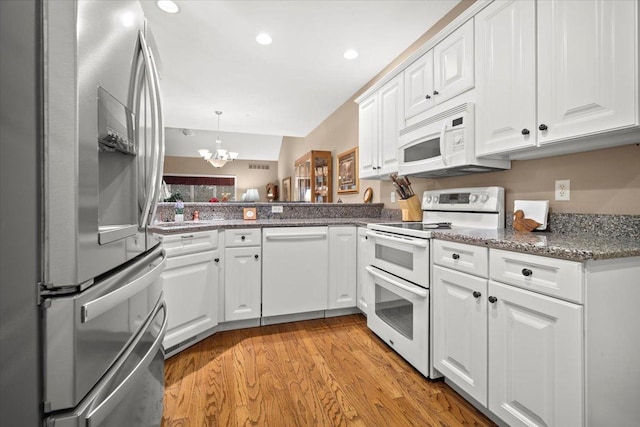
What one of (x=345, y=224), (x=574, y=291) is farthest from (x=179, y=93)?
(x=574, y=291)

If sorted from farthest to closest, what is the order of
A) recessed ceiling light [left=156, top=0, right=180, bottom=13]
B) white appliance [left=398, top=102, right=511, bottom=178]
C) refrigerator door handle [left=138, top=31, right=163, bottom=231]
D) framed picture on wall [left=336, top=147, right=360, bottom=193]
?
framed picture on wall [left=336, top=147, right=360, bottom=193], recessed ceiling light [left=156, top=0, right=180, bottom=13], white appliance [left=398, top=102, right=511, bottom=178], refrigerator door handle [left=138, top=31, right=163, bottom=231]

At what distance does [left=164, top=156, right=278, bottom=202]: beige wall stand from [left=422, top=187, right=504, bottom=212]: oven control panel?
7606 millimetres

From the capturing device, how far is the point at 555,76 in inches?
57.3

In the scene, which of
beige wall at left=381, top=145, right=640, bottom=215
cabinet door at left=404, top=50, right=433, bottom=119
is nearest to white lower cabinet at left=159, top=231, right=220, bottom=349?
cabinet door at left=404, top=50, right=433, bottom=119

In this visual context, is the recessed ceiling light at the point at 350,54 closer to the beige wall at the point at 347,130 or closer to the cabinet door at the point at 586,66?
the beige wall at the point at 347,130

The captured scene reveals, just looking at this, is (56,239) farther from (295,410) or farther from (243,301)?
(243,301)

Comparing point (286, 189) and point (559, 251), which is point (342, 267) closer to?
point (559, 251)

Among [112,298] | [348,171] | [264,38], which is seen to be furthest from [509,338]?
[348,171]

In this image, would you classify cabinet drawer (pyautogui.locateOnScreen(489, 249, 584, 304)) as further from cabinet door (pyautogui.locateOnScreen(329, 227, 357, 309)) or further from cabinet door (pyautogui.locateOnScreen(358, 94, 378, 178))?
cabinet door (pyautogui.locateOnScreen(358, 94, 378, 178))

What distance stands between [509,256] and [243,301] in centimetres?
201

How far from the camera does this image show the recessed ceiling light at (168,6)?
2.42m

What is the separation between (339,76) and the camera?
12.3 feet

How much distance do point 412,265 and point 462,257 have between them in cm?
40

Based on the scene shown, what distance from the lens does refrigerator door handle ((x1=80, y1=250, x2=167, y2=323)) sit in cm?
67
